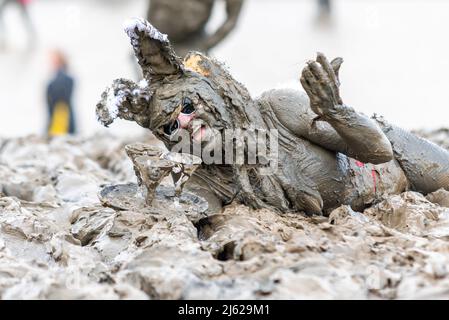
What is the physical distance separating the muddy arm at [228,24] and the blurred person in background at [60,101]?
1.98 meters

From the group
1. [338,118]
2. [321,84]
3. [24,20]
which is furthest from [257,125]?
[24,20]

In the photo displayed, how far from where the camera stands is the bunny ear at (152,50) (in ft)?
13.2

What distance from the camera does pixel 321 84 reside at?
3812 mm

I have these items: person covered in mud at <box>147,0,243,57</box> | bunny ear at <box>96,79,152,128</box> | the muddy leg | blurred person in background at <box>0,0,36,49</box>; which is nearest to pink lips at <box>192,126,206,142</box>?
bunny ear at <box>96,79,152,128</box>

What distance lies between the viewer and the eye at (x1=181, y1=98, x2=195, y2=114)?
4.18 meters

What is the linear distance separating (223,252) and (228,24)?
6.06 m

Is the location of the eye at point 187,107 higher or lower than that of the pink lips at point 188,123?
higher

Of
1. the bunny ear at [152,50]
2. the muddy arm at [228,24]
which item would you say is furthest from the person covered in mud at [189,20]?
the bunny ear at [152,50]

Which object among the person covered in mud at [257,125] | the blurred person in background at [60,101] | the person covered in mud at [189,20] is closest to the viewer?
the person covered in mud at [257,125]

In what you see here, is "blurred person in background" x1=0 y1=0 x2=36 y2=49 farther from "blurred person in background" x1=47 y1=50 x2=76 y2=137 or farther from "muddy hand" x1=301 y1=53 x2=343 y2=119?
"muddy hand" x1=301 y1=53 x2=343 y2=119

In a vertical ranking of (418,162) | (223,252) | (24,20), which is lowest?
(223,252)

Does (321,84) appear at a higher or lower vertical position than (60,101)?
lower

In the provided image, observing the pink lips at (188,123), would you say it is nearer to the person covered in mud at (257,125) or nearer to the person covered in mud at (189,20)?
the person covered in mud at (257,125)

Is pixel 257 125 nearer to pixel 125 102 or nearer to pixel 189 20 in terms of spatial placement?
pixel 125 102
